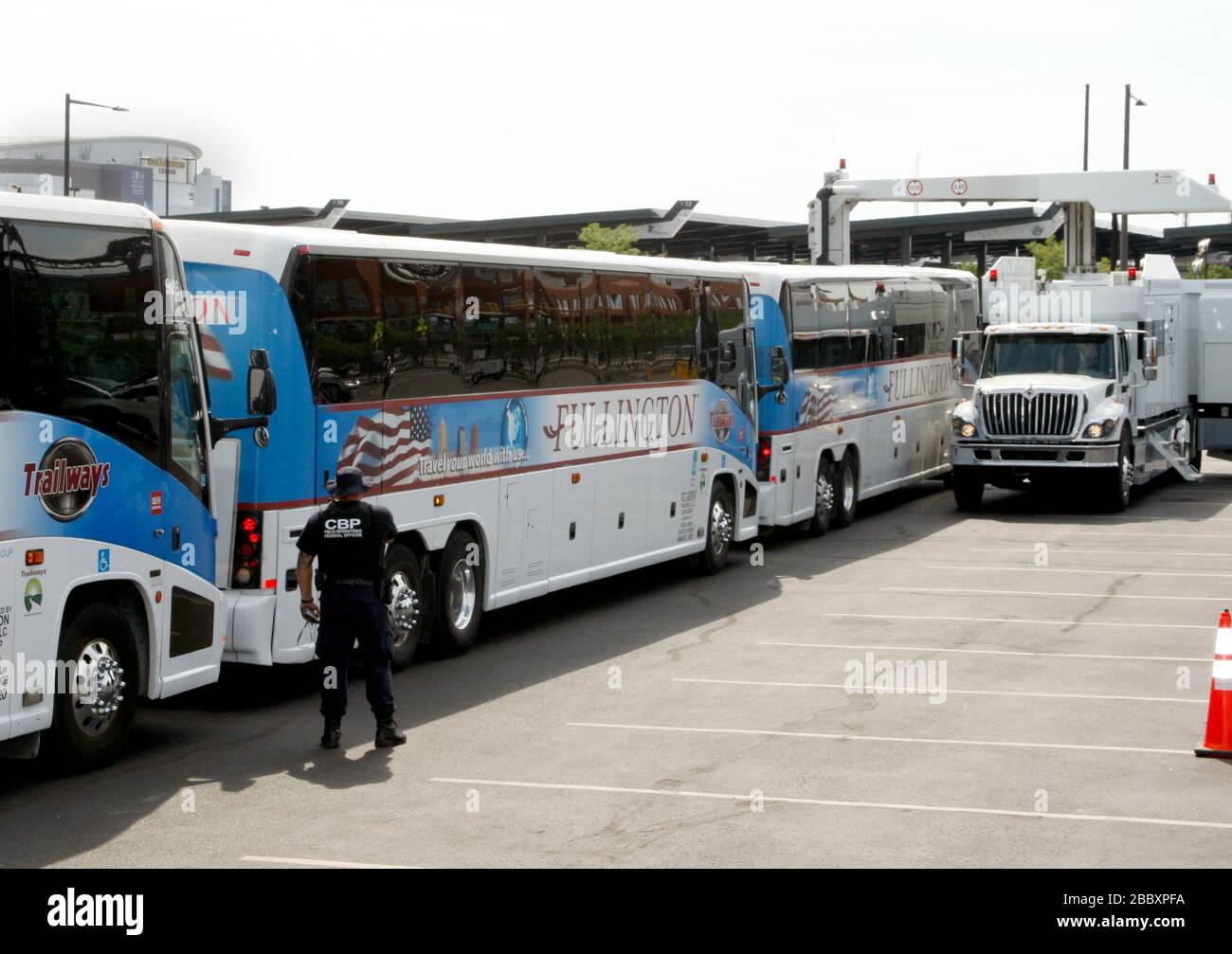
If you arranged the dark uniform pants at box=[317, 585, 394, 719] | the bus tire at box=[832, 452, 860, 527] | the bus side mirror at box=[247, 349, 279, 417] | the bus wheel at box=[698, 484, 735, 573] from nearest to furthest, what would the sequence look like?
the dark uniform pants at box=[317, 585, 394, 719] < the bus side mirror at box=[247, 349, 279, 417] < the bus wheel at box=[698, 484, 735, 573] < the bus tire at box=[832, 452, 860, 527]

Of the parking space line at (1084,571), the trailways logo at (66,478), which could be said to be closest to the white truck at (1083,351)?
the parking space line at (1084,571)

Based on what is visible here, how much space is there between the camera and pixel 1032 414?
2470cm

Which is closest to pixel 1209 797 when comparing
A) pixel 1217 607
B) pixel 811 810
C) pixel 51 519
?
pixel 811 810

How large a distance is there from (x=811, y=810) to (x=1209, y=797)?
224 centimetres

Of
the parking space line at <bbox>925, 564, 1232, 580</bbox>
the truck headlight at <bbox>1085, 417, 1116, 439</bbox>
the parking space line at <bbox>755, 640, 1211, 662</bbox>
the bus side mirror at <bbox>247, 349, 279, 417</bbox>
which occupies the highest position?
the bus side mirror at <bbox>247, 349, 279, 417</bbox>

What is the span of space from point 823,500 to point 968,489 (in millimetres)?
3512

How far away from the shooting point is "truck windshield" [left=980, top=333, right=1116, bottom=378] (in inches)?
1001

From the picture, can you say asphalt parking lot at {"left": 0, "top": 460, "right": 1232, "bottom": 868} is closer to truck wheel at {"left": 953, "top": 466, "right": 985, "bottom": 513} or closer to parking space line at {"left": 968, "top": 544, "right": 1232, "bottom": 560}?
parking space line at {"left": 968, "top": 544, "right": 1232, "bottom": 560}

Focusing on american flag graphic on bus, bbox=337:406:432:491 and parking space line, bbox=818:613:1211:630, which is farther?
parking space line, bbox=818:613:1211:630

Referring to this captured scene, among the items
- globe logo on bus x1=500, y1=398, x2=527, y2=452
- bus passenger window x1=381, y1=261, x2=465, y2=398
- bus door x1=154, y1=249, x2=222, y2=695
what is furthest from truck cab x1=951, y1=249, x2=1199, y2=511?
bus door x1=154, y1=249, x2=222, y2=695

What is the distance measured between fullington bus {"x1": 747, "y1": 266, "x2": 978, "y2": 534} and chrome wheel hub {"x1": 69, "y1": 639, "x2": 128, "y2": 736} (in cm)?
1185

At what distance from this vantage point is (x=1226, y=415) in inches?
1224

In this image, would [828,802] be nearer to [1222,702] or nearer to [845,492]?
[1222,702]

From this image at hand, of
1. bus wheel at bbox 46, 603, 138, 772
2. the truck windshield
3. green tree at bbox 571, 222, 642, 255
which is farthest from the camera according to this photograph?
A: green tree at bbox 571, 222, 642, 255
